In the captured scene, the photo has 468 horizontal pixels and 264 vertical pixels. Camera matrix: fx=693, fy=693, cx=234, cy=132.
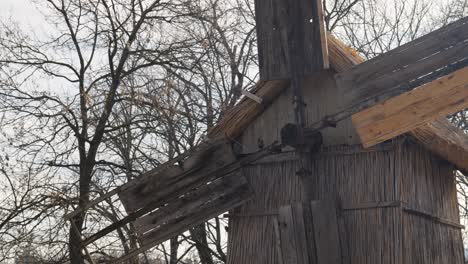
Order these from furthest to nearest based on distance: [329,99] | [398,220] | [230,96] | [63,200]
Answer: [230,96]
[63,200]
[329,99]
[398,220]

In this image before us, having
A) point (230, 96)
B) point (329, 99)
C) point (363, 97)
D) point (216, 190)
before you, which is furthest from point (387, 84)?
point (230, 96)

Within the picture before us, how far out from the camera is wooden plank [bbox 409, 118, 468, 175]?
742 cm

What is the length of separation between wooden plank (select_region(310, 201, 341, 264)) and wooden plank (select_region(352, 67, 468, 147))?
0.89m

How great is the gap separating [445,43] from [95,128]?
254 inches

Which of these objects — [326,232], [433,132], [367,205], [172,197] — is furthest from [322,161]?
[172,197]

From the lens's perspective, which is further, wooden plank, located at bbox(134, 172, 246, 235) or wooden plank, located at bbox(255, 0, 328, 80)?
wooden plank, located at bbox(134, 172, 246, 235)

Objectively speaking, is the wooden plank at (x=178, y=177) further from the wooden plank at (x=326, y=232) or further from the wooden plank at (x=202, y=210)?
the wooden plank at (x=326, y=232)

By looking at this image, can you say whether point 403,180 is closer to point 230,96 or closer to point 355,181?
point 355,181

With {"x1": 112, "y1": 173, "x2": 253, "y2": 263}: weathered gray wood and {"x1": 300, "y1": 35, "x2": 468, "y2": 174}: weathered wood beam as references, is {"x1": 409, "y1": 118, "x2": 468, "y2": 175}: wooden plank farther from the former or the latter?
{"x1": 112, "y1": 173, "x2": 253, "y2": 263}: weathered gray wood

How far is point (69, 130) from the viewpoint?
11.3m

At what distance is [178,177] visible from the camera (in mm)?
8016

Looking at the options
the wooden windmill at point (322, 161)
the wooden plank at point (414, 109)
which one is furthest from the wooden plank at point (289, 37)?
the wooden plank at point (414, 109)

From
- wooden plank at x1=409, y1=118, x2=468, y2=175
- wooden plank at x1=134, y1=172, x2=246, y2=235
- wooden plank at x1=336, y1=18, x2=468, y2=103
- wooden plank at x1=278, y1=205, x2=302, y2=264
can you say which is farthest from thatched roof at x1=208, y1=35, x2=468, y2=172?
wooden plank at x1=278, y1=205, x2=302, y2=264

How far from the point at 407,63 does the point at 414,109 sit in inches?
20.8
